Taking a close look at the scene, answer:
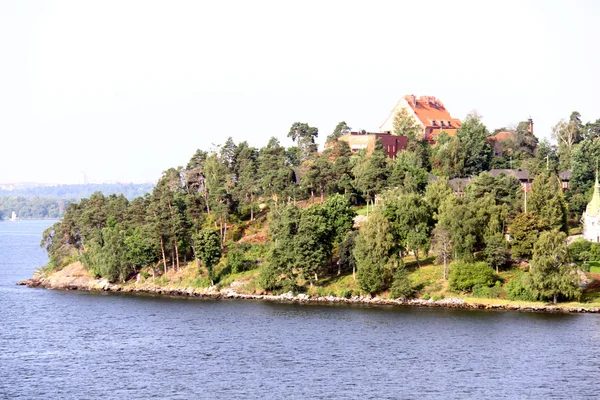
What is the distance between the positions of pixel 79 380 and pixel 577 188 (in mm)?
77536

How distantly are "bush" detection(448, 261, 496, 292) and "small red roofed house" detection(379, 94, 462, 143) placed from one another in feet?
195

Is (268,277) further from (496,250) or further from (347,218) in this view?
(496,250)

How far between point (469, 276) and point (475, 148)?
44.2m

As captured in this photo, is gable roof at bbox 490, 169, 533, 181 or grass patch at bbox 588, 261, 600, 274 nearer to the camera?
grass patch at bbox 588, 261, 600, 274

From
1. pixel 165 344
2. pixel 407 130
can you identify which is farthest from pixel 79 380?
pixel 407 130

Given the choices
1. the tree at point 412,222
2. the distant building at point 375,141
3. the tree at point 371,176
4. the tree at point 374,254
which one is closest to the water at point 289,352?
the tree at point 374,254

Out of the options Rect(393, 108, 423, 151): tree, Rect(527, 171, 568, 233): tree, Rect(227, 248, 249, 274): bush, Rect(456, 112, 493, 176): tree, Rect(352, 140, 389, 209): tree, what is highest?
Rect(393, 108, 423, 151): tree

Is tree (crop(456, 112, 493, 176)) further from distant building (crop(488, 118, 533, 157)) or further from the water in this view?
the water

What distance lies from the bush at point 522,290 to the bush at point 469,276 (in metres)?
2.33

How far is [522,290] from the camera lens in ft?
277

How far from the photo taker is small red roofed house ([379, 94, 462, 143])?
148 metres

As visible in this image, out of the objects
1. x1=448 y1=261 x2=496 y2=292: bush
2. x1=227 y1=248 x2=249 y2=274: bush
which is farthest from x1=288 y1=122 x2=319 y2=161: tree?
x1=448 y1=261 x2=496 y2=292: bush

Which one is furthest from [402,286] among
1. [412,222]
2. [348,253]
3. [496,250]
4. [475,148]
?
[475,148]

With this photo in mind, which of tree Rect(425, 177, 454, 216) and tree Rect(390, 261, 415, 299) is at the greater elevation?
tree Rect(425, 177, 454, 216)
